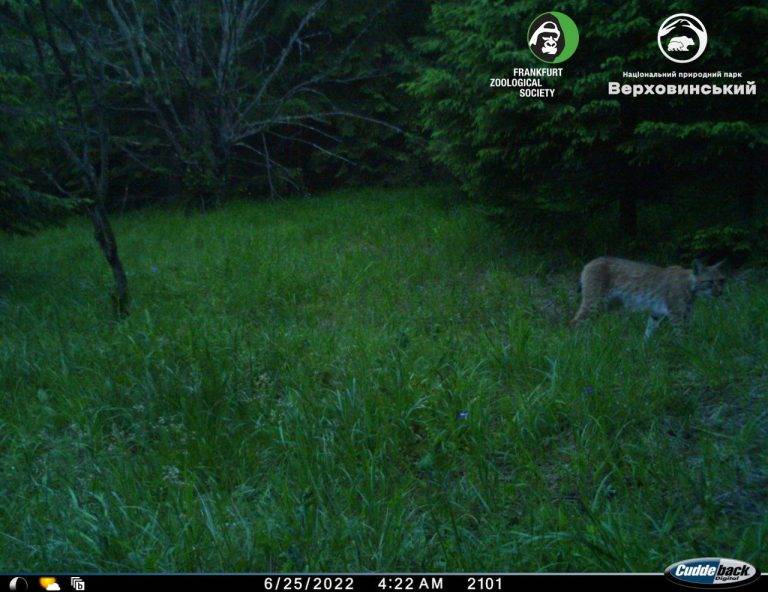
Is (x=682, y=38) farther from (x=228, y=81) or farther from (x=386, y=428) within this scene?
(x=228, y=81)

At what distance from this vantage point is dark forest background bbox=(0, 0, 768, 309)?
5.17 m

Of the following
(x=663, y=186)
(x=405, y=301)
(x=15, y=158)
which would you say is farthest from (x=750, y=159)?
(x=15, y=158)

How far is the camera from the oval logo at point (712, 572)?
2.32 m

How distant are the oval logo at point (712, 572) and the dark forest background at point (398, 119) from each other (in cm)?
268

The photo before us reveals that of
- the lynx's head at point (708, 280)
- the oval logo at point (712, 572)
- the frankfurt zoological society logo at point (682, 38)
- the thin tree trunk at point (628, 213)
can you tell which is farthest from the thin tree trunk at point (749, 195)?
the oval logo at point (712, 572)

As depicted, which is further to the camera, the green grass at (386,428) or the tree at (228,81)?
the tree at (228,81)

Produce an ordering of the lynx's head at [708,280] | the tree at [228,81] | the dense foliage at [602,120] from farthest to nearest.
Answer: the tree at [228,81], the lynx's head at [708,280], the dense foliage at [602,120]

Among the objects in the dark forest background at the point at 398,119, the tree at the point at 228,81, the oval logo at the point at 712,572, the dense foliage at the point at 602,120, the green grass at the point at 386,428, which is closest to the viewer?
the oval logo at the point at 712,572

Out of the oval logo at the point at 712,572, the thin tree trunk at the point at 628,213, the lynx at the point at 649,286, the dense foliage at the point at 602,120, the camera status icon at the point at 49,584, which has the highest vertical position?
the dense foliage at the point at 602,120

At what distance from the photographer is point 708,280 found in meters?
5.52

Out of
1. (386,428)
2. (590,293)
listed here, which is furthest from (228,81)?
(386,428)

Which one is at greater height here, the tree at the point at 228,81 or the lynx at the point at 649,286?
the tree at the point at 228,81

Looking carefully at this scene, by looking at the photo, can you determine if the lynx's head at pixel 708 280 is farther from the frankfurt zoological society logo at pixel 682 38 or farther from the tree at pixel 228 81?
the tree at pixel 228 81

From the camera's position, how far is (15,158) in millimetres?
8852
